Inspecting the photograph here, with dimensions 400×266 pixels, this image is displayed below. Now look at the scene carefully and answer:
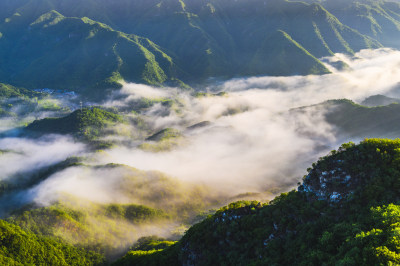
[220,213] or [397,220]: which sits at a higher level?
[220,213]

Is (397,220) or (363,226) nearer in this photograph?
(397,220)

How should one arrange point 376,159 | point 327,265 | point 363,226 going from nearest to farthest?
point 327,265, point 363,226, point 376,159

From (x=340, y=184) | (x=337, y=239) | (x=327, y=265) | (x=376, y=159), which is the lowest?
(x=327, y=265)

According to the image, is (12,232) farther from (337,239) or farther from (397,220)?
(397,220)

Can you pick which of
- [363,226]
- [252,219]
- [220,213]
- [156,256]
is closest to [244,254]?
[252,219]

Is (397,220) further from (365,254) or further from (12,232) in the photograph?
(12,232)

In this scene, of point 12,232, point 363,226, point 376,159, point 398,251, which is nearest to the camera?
point 398,251
